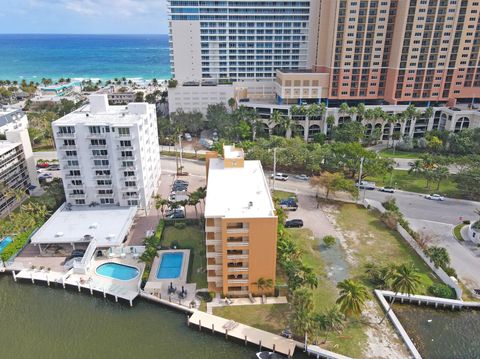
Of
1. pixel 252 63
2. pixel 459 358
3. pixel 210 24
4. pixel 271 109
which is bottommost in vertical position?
pixel 459 358

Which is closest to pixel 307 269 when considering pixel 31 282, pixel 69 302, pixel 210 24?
pixel 69 302

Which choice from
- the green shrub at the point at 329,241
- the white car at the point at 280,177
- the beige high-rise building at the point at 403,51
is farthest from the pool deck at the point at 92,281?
the beige high-rise building at the point at 403,51

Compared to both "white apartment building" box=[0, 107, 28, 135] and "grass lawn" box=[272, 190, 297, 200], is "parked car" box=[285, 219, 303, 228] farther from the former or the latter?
"white apartment building" box=[0, 107, 28, 135]

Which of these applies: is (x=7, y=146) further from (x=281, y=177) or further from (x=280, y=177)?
(x=281, y=177)

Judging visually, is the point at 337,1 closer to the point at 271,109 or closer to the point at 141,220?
the point at 271,109

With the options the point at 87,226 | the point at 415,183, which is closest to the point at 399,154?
the point at 415,183

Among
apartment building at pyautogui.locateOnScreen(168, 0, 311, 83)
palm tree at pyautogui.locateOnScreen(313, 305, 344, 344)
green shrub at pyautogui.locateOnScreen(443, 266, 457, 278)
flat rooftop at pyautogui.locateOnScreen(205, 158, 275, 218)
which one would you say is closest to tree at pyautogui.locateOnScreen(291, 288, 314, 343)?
palm tree at pyautogui.locateOnScreen(313, 305, 344, 344)
